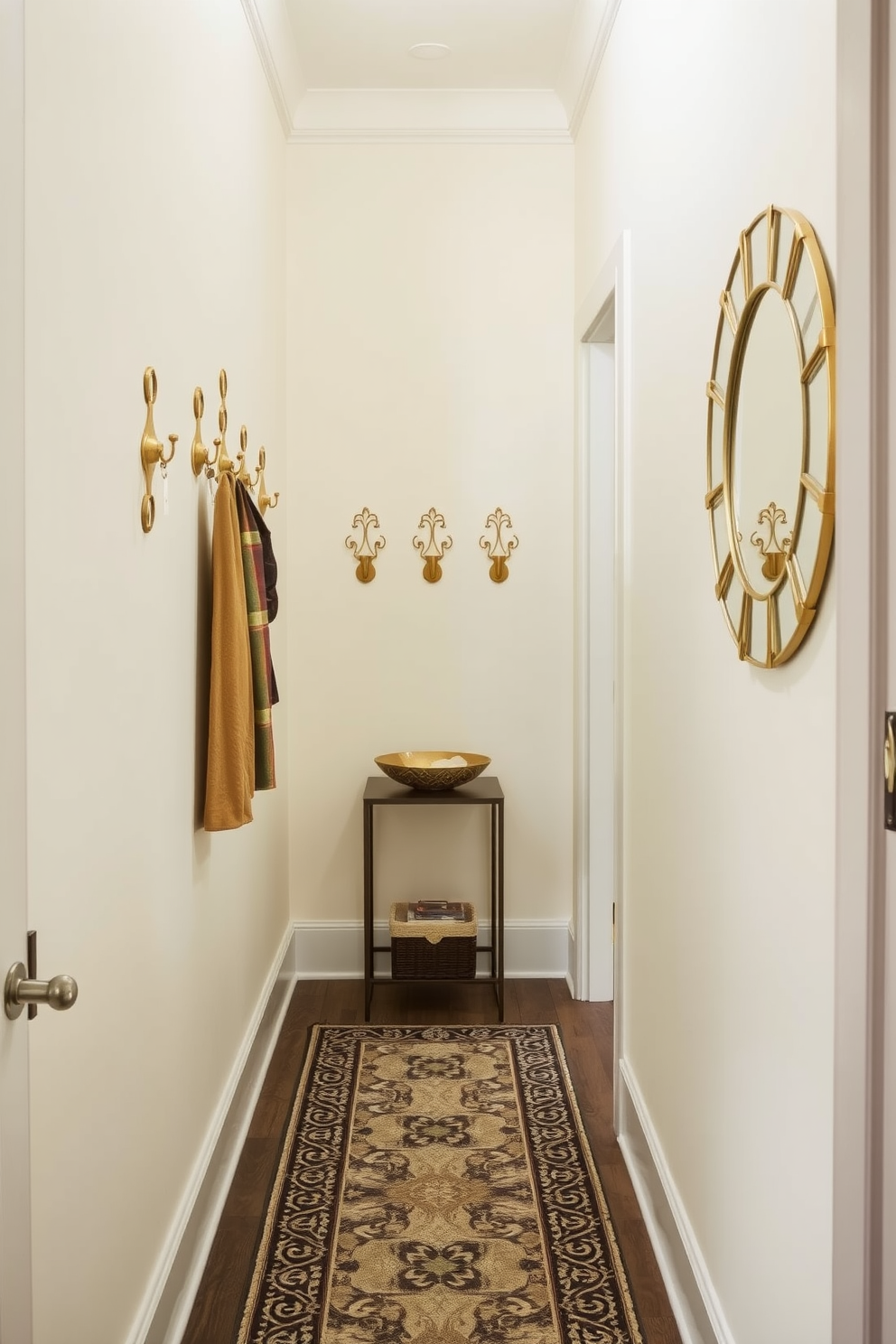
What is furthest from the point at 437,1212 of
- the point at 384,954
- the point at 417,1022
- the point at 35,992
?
the point at 35,992

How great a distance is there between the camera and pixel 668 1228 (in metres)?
2.06

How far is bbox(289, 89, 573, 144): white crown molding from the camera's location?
353 cm

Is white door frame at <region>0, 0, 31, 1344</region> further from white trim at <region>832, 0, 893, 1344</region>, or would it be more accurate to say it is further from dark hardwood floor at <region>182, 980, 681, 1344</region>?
dark hardwood floor at <region>182, 980, 681, 1344</region>

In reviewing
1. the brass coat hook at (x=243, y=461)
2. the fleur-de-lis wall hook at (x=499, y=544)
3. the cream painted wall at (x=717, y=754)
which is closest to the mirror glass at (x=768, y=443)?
the cream painted wall at (x=717, y=754)

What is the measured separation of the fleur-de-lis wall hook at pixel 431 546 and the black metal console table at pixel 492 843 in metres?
0.72

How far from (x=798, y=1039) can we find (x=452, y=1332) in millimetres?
1002

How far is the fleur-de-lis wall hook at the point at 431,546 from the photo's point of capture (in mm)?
3645

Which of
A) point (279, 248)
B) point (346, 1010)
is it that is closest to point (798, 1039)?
point (346, 1010)

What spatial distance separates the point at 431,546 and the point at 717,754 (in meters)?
2.05

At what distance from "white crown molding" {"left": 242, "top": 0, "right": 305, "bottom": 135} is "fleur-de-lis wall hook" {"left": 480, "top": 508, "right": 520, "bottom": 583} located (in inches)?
56.3

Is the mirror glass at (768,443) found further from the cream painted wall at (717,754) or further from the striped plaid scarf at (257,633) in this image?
the striped plaid scarf at (257,633)

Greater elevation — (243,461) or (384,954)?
(243,461)

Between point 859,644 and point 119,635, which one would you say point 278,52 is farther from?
point 859,644

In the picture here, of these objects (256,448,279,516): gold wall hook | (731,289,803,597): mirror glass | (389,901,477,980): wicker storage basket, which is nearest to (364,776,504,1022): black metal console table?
(389,901,477,980): wicker storage basket
